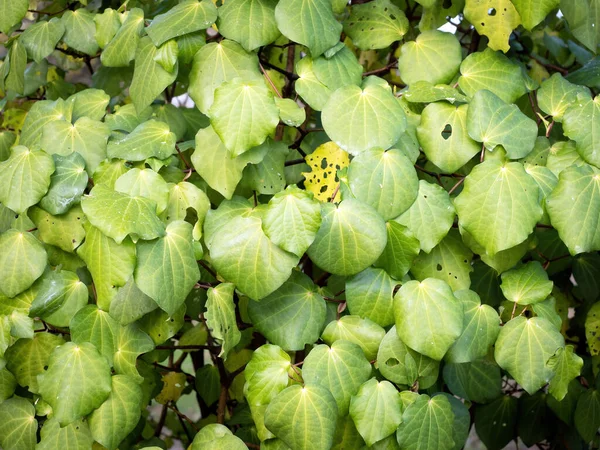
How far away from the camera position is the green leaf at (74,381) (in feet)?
5.33

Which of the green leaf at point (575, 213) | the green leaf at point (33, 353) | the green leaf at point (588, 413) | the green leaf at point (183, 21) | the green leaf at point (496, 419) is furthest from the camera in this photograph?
the green leaf at point (496, 419)

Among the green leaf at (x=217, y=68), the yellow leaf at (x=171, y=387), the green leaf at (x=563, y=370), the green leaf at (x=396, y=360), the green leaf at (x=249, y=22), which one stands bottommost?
the yellow leaf at (x=171, y=387)

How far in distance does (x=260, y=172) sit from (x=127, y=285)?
15.8 inches

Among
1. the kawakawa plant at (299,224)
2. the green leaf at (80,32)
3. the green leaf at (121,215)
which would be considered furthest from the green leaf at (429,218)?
the green leaf at (80,32)

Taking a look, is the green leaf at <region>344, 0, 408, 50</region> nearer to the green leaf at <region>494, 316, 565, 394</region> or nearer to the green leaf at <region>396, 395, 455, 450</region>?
the green leaf at <region>494, 316, 565, 394</region>

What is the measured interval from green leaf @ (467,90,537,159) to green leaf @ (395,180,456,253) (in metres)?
0.16

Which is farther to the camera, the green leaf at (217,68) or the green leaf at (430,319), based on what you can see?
the green leaf at (217,68)

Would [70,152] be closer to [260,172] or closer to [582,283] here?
[260,172]

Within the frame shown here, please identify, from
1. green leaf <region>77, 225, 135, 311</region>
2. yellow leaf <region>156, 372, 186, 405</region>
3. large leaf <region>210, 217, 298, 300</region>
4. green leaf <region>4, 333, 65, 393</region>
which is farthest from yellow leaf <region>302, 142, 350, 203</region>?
yellow leaf <region>156, 372, 186, 405</region>

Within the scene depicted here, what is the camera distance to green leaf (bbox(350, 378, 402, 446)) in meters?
1.54

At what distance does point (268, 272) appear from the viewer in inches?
59.5

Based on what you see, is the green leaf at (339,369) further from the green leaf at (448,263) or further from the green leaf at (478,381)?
the green leaf at (478,381)

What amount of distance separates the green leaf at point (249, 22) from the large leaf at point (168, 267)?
474mm

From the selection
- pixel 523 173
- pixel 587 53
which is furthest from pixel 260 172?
pixel 587 53
